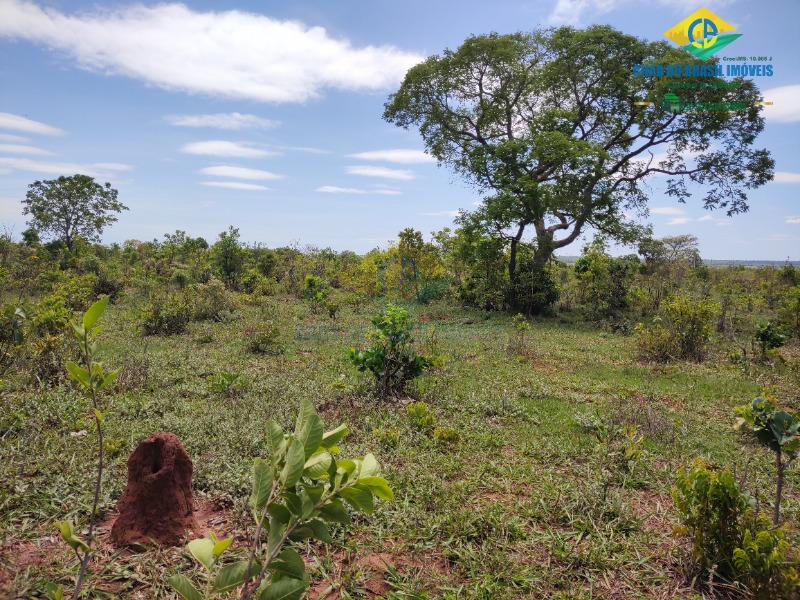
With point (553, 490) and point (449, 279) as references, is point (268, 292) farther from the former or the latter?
point (553, 490)

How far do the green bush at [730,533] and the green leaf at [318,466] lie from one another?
2339 millimetres

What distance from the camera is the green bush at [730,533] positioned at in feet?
6.98

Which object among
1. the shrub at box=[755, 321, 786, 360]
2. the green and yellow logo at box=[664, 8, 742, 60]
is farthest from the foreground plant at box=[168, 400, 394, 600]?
the green and yellow logo at box=[664, 8, 742, 60]

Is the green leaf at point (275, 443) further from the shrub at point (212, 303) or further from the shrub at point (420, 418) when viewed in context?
the shrub at point (212, 303)

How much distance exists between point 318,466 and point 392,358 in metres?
4.83

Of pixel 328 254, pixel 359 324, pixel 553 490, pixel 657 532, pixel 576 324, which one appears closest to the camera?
pixel 657 532

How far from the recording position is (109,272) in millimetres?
15477

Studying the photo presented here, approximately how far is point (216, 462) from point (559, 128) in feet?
50.3

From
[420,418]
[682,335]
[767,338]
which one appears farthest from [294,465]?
[767,338]

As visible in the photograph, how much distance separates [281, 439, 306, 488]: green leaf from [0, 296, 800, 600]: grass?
1754 millimetres

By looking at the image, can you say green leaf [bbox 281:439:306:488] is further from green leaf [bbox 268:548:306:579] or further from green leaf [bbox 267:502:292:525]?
green leaf [bbox 268:548:306:579]

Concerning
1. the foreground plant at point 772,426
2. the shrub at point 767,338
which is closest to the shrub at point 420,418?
the foreground plant at point 772,426

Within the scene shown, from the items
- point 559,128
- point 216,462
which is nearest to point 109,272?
point 216,462

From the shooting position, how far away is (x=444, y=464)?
3.72 metres
